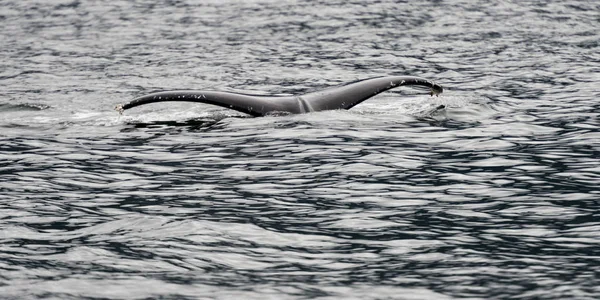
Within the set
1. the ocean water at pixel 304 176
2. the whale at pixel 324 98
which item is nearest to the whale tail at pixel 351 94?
the whale at pixel 324 98

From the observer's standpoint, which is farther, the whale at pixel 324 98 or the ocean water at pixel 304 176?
the whale at pixel 324 98

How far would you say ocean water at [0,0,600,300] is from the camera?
28.3ft

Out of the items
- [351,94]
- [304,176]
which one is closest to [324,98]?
[351,94]

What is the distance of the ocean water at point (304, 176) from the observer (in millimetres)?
8641

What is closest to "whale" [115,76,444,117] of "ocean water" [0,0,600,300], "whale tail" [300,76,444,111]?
"whale tail" [300,76,444,111]

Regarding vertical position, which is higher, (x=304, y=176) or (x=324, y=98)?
(x=304, y=176)

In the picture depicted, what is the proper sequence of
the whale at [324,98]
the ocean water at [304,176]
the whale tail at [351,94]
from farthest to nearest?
the whale tail at [351,94]
the whale at [324,98]
the ocean water at [304,176]

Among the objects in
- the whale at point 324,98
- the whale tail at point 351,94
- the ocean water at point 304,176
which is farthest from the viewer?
the whale tail at point 351,94

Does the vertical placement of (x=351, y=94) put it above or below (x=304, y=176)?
below

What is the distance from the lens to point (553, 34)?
80.6 feet

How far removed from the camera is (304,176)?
1224cm

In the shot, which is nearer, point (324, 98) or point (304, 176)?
point (304, 176)

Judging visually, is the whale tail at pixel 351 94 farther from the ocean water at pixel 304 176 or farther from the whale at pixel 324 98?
the ocean water at pixel 304 176

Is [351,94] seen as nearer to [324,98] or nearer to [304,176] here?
[324,98]
